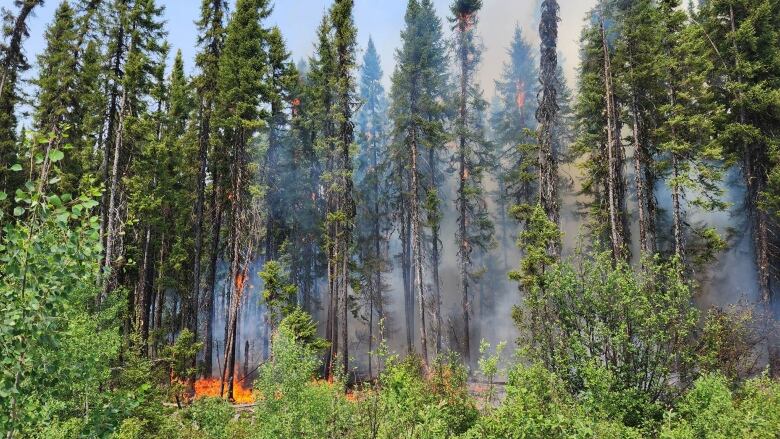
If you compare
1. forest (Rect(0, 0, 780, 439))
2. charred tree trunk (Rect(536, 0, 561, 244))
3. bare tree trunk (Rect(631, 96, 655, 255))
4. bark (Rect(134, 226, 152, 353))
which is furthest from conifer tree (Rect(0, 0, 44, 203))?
bare tree trunk (Rect(631, 96, 655, 255))

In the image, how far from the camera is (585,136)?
2697 cm

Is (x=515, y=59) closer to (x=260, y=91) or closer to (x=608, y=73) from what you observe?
(x=608, y=73)

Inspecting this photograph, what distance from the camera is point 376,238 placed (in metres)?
39.1

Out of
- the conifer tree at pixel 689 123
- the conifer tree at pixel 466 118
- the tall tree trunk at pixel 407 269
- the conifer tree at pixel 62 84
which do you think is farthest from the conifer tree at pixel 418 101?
the conifer tree at pixel 62 84

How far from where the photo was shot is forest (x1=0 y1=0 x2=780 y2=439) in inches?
340

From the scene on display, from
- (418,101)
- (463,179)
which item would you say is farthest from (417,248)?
(418,101)

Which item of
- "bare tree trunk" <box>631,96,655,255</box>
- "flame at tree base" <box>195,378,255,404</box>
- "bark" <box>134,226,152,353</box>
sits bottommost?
"flame at tree base" <box>195,378,255,404</box>

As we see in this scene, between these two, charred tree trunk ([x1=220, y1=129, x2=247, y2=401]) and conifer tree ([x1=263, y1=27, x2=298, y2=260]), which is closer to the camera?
charred tree trunk ([x1=220, y1=129, x2=247, y2=401])

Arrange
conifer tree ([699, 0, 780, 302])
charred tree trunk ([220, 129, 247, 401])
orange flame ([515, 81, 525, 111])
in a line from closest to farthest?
conifer tree ([699, 0, 780, 302]), charred tree trunk ([220, 129, 247, 401]), orange flame ([515, 81, 525, 111])

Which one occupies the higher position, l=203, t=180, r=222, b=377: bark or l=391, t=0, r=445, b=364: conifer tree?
l=391, t=0, r=445, b=364: conifer tree

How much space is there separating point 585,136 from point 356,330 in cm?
2651

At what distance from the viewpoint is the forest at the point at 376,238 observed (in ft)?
28.4

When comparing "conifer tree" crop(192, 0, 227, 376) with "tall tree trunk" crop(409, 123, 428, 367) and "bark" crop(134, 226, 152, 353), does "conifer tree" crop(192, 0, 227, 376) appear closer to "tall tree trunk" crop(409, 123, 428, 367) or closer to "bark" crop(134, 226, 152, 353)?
"bark" crop(134, 226, 152, 353)

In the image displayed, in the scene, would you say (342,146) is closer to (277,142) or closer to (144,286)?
(277,142)
